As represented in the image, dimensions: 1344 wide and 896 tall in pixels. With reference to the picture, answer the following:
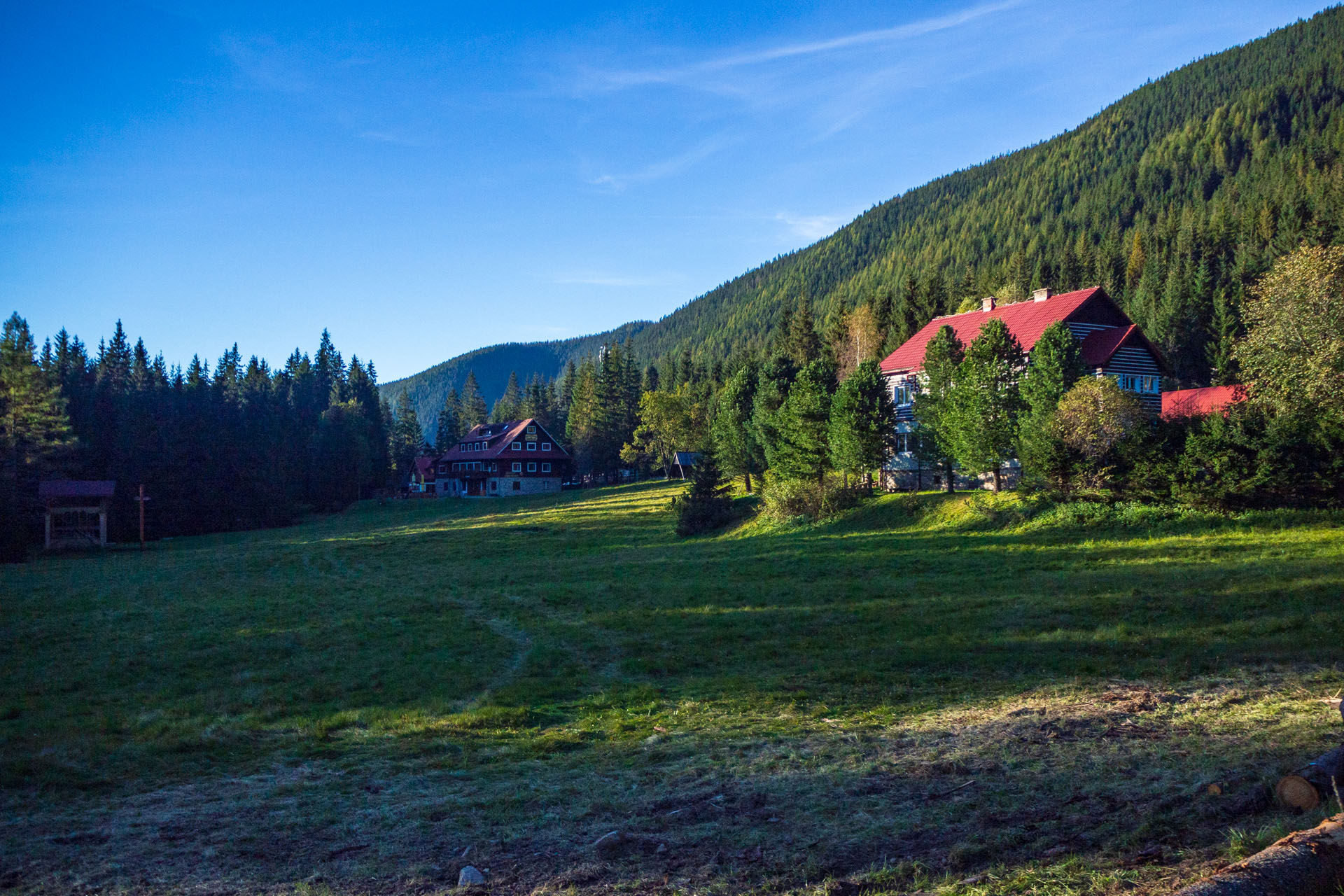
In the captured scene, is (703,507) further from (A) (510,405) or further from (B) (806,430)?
(A) (510,405)

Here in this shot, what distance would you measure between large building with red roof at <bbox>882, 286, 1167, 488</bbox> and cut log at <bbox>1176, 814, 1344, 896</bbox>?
38184mm

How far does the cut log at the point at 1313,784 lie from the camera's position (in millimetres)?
5766

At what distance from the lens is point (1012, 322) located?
155ft

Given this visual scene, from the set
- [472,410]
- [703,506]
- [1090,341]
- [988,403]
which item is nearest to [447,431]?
[472,410]

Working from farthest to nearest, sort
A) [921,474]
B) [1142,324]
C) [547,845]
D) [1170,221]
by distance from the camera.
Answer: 1. [1170,221]
2. [1142,324]
3. [921,474]
4. [547,845]

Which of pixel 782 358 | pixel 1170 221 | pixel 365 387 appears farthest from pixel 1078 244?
pixel 365 387

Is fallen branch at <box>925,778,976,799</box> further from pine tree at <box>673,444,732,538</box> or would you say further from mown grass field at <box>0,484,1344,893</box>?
pine tree at <box>673,444,732,538</box>

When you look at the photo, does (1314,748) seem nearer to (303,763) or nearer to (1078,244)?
(303,763)

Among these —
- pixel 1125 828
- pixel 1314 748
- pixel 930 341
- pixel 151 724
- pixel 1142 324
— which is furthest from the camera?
pixel 1142 324

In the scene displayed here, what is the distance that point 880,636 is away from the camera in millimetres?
16359

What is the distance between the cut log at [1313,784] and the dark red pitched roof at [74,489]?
6268cm

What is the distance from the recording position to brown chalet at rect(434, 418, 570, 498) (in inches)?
3529

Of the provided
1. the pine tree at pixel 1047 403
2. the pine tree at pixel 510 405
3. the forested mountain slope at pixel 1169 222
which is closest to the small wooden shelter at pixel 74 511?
the pine tree at pixel 1047 403

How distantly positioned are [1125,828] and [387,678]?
12.7 meters
